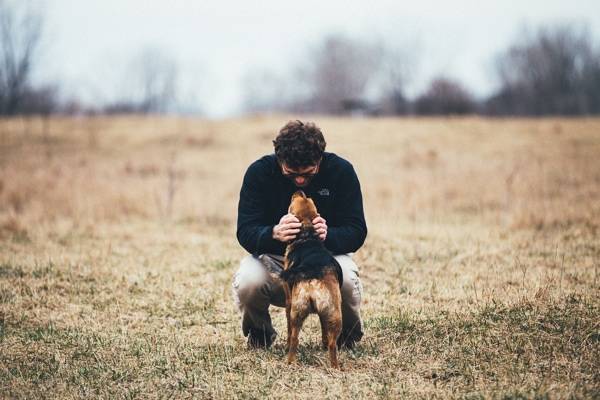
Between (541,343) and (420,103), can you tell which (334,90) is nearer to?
(420,103)

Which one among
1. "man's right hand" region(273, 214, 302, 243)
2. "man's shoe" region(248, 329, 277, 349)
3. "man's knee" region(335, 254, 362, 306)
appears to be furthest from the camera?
"man's shoe" region(248, 329, 277, 349)

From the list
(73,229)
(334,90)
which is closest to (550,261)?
(73,229)

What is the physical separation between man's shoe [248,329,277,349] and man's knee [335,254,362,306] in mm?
741

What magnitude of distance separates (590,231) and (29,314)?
310 inches

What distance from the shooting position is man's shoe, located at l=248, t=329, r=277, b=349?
423 cm

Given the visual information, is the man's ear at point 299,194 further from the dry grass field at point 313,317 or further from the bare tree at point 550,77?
the bare tree at point 550,77

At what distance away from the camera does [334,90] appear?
60.1m

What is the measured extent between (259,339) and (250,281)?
23.4 inches

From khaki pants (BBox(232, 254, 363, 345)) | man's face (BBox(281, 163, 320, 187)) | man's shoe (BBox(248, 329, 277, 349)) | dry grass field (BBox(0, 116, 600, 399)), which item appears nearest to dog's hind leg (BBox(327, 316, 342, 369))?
dry grass field (BBox(0, 116, 600, 399))

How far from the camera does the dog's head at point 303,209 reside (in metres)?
3.69

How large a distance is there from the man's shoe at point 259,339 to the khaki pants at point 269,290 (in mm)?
88

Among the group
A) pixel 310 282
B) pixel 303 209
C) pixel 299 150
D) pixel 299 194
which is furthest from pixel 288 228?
pixel 299 150

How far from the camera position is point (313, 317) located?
5.19 m

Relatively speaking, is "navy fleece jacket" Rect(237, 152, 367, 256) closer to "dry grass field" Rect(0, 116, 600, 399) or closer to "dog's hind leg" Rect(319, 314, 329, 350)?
"dog's hind leg" Rect(319, 314, 329, 350)
